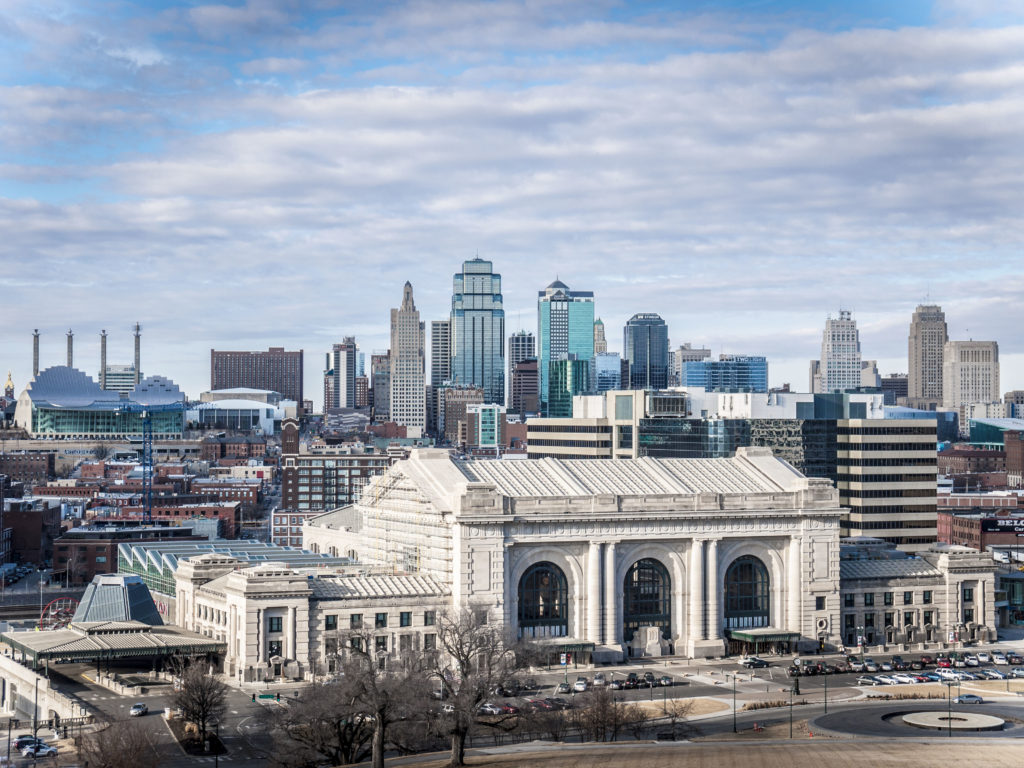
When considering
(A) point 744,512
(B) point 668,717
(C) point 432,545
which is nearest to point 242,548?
(C) point 432,545

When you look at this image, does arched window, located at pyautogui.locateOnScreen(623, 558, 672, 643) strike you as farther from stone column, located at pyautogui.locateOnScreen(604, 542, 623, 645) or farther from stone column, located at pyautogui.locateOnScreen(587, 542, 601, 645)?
stone column, located at pyautogui.locateOnScreen(587, 542, 601, 645)

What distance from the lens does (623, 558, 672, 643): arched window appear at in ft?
499

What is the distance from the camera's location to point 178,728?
11556 centimetres

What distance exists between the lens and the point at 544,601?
149 m

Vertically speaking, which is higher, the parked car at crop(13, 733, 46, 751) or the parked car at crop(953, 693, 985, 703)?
the parked car at crop(953, 693, 985, 703)

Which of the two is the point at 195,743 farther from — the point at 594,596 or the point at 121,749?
the point at 594,596

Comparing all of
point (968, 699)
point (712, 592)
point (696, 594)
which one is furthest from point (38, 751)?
point (968, 699)

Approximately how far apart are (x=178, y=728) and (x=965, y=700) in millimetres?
57445

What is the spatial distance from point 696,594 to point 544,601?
14.2m

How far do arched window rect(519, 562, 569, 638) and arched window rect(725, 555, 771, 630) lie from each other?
53.9 ft

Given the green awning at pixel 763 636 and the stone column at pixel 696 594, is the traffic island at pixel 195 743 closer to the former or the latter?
the stone column at pixel 696 594

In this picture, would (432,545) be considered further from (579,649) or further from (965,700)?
(965,700)

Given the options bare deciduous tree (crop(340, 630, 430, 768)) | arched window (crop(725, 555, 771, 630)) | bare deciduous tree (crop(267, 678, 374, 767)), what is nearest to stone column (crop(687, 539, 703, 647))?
arched window (crop(725, 555, 771, 630))

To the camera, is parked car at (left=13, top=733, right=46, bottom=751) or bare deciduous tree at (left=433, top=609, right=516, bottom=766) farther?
parked car at (left=13, top=733, right=46, bottom=751)
